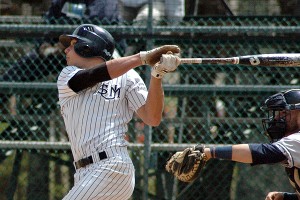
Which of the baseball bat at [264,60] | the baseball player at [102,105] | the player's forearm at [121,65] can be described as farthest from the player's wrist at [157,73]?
the baseball bat at [264,60]

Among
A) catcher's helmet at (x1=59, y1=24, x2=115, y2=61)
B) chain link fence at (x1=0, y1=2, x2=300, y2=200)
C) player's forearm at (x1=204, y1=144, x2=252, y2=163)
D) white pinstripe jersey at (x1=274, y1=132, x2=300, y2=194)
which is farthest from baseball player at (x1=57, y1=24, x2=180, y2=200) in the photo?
chain link fence at (x1=0, y1=2, x2=300, y2=200)

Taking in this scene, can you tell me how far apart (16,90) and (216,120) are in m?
1.90

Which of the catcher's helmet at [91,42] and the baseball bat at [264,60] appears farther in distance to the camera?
the catcher's helmet at [91,42]

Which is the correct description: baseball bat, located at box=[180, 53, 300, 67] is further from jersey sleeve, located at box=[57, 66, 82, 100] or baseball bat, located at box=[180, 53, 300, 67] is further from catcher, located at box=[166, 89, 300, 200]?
jersey sleeve, located at box=[57, 66, 82, 100]

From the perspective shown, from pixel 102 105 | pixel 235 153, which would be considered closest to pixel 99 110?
pixel 102 105

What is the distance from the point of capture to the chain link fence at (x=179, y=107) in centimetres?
690

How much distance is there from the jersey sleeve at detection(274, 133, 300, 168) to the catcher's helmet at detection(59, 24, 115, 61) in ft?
4.13

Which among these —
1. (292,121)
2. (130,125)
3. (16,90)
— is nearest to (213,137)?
(130,125)

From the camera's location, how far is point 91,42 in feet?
14.9

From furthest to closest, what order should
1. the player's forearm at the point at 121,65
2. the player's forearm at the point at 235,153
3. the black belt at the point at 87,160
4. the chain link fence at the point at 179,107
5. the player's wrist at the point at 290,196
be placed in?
the chain link fence at the point at 179,107
the player's wrist at the point at 290,196
the black belt at the point at 87,160
the player's forearm at the point at 121,65
the player's forearm at the point at 235,153

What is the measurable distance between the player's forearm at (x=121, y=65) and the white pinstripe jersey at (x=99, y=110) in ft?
0.76

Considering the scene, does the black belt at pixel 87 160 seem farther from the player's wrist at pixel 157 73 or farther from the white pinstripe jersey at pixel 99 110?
the player's wrist at pixel 157 73

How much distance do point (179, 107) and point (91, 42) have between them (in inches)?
105

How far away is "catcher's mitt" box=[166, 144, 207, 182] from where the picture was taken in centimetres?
399
